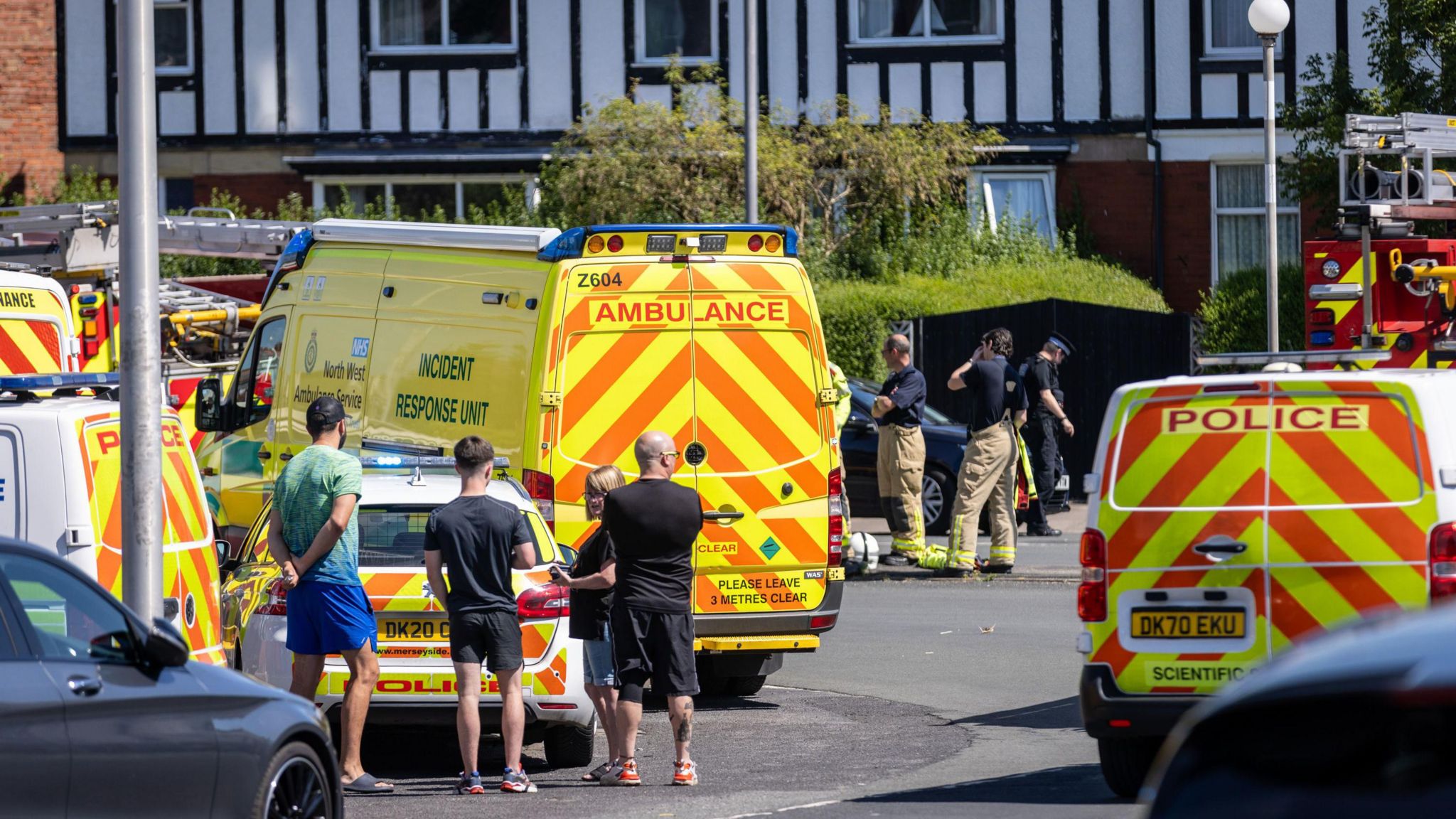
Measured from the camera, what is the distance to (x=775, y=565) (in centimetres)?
1136

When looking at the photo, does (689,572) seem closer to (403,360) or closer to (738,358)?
(738,358)

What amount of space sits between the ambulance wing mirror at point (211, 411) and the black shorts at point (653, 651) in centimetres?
649

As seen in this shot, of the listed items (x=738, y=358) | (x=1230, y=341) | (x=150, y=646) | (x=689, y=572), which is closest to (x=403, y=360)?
(x=738, y=358)

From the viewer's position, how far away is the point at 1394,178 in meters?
13.4

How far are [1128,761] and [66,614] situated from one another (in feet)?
14.1

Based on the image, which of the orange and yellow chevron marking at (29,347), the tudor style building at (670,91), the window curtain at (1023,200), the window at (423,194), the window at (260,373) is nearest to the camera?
the window at (260,373)

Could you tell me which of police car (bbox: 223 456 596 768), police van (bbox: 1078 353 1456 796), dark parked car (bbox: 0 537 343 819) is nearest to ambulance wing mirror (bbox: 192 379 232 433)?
police car (bbox: 223 456 596 768)

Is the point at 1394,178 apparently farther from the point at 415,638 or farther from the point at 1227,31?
the point at 1227,31

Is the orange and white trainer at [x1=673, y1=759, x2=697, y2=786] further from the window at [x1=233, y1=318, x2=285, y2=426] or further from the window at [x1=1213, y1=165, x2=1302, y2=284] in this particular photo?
the window at [x1=1213, y1=165, x2=1302, y2=284]

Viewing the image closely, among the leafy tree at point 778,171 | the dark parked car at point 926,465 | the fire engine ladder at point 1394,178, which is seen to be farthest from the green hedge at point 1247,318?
the fire engine ladder at point 1394,178

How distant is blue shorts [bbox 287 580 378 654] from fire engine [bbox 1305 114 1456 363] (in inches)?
266

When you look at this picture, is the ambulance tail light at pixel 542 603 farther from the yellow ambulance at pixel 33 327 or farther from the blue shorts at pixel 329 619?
the yellow ambulance at pixel 33 327

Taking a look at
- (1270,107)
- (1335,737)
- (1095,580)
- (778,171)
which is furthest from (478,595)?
(778,171)

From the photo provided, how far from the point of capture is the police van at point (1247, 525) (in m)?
7.79
